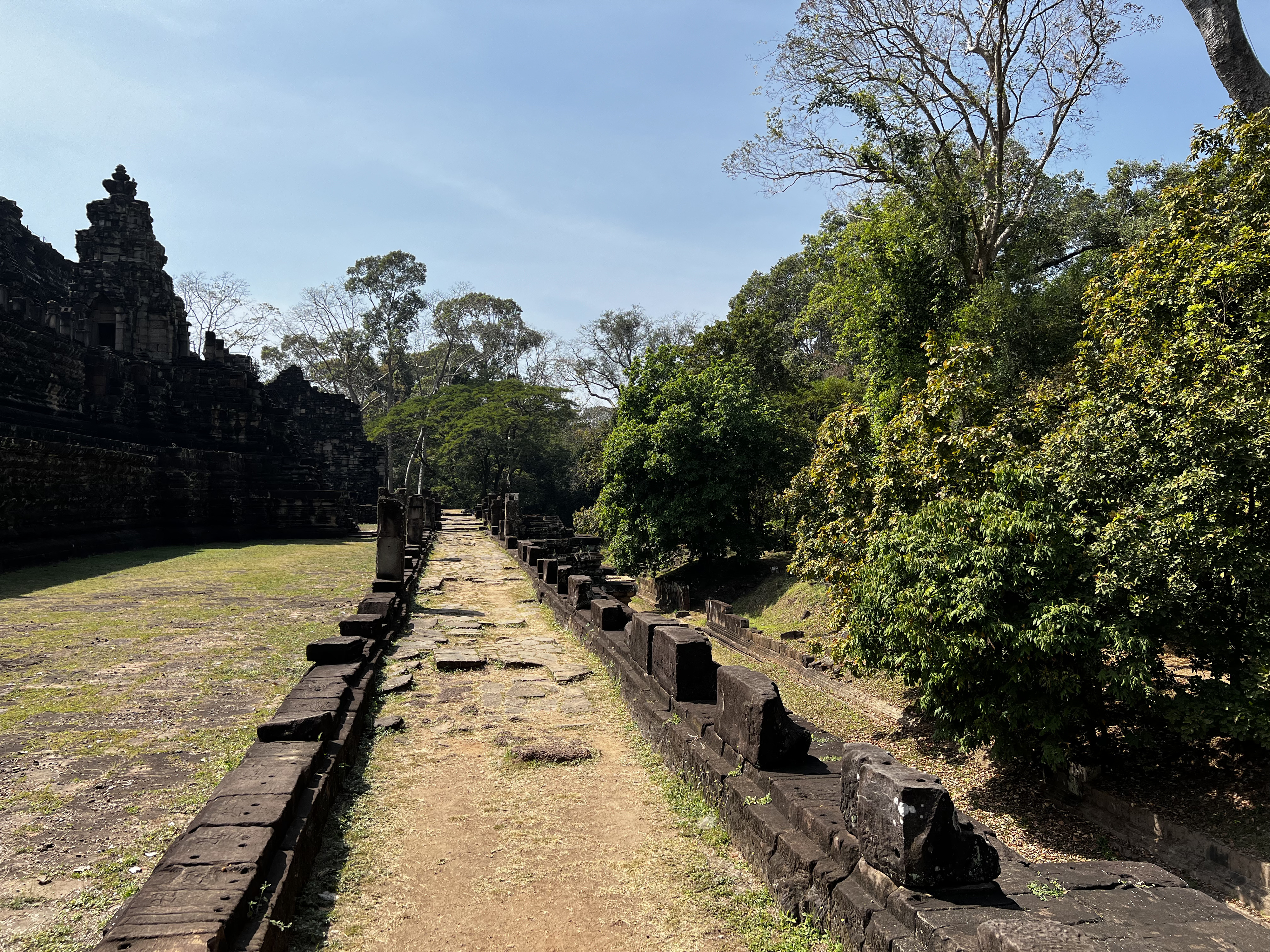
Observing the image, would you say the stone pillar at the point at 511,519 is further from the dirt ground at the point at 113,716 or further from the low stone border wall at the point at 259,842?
the low stone border wall at the point at 259,842

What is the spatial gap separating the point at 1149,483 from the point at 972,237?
47.8 ft

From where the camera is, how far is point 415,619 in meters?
9.91

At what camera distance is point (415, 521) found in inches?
765

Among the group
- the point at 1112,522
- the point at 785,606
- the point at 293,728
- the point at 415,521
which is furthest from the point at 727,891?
the point at 415,521

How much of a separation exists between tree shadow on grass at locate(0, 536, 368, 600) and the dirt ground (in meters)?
0.13

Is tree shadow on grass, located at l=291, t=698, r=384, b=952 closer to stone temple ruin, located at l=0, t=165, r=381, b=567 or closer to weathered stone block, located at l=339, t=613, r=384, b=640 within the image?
weathered stone block, located at l=339, t=613, r=384, b=640

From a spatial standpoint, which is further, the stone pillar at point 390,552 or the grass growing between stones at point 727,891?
the stone pillar at point 390,552

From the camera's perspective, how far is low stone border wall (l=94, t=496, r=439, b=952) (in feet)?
8.20

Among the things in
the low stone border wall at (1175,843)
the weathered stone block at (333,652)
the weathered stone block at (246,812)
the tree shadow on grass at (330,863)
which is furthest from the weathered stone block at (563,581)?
the weathered stone block at (246,812)

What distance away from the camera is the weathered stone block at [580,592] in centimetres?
993

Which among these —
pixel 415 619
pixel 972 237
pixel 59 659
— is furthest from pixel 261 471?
pixel 972 237

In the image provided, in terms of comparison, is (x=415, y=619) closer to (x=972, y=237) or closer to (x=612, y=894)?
(x=612, y=894)

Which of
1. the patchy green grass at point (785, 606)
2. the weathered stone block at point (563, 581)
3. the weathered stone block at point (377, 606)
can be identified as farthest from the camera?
the patchy green grass at point (785, 606)

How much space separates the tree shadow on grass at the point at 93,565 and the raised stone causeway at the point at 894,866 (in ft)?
31.1
